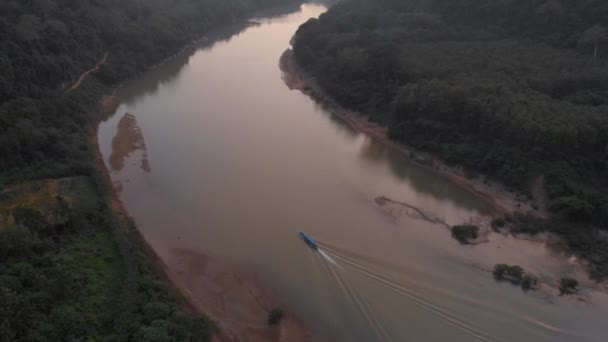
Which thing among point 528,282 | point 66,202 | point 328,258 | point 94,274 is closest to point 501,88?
point 528,282

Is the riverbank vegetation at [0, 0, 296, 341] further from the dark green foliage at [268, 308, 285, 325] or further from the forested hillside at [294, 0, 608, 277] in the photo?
the forested hillside at [294, 0, 608, 277]

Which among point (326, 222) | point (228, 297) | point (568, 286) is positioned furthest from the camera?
point (326, 222)

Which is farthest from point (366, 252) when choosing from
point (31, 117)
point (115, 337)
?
point (31, 117)

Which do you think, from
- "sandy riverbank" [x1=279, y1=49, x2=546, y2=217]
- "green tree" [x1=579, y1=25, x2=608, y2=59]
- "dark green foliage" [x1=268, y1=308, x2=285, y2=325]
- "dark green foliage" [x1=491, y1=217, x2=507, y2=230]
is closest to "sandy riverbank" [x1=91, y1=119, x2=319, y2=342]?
"dark green foliage" [x1=268, y1=308, x2=285, y2=325]

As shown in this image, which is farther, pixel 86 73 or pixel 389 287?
pixel 86 73

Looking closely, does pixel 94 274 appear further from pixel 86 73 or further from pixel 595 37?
pixel 595 37

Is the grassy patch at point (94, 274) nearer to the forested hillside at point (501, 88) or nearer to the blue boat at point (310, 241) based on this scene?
the blue boat at point (310, 241)
